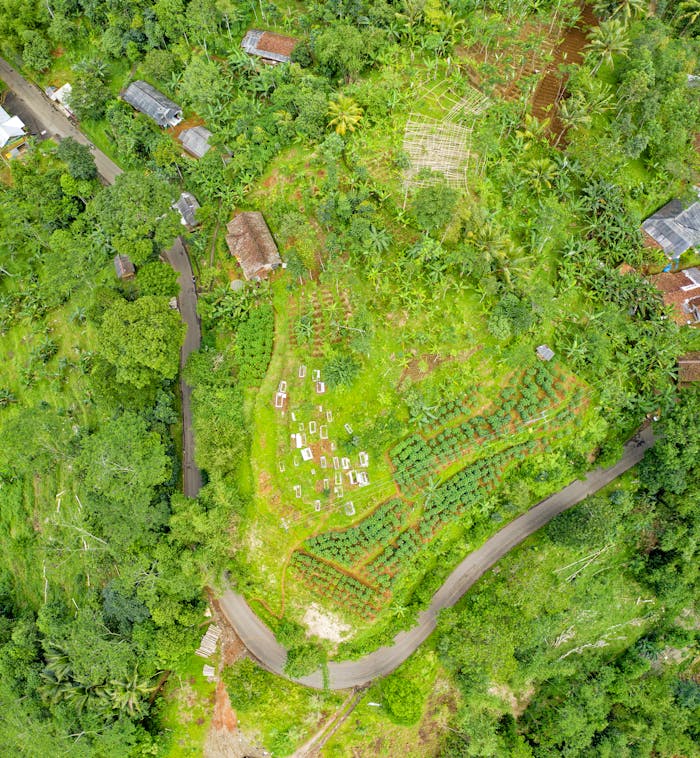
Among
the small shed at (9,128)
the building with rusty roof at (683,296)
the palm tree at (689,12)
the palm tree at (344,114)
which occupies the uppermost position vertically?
the small shed at (9,128)

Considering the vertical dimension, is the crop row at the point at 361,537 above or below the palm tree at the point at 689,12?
below

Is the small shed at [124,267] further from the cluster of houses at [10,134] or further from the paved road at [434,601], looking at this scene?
the paved road at [434,601]

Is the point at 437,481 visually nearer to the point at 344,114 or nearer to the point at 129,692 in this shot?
the point at 129,692

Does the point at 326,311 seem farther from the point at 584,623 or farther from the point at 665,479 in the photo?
the point at 584,623

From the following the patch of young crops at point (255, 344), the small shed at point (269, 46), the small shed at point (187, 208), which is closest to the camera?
the patch of young crops at point (255, 344)

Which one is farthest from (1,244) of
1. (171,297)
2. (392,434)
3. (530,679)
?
(530,679)

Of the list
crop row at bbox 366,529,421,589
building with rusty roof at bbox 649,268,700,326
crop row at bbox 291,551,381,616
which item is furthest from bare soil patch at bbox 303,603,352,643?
building with rusty roof at bbox 649,268,700,326

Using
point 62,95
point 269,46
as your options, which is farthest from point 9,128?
point 269,46

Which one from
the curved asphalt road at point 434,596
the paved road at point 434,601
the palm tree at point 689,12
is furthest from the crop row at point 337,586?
the palm tree at point 689,12
